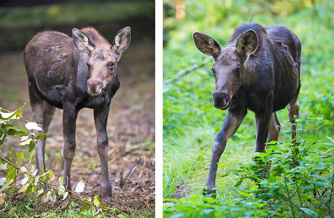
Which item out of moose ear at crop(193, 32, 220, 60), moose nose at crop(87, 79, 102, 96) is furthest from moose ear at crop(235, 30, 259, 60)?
moose nose at crop(87, 79, 102, 96)

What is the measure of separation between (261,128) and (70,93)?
7.22 feet

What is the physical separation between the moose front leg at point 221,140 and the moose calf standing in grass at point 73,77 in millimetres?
1244

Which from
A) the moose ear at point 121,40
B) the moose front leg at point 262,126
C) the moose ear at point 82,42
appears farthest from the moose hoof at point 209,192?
the moose ear at point 82,42

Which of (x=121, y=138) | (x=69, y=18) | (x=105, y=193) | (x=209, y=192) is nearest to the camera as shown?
(x=209, y=192)

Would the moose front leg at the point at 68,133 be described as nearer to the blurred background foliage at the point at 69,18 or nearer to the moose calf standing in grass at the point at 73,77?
the moose calf standing in grass at the point at 73,77

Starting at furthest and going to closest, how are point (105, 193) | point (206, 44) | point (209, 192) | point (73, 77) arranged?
point (105, 193)
point (73, 77)
point (206, 44)
point (209, 192)

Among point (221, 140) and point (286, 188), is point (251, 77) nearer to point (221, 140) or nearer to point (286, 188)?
point (221, 140)

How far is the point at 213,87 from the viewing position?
739cm

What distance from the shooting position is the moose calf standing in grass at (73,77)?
12.0 feet

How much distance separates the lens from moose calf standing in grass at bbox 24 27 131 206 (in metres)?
3.65

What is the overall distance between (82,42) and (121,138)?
307cm

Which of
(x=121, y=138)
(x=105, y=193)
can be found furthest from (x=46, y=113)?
(x=121, y=138)

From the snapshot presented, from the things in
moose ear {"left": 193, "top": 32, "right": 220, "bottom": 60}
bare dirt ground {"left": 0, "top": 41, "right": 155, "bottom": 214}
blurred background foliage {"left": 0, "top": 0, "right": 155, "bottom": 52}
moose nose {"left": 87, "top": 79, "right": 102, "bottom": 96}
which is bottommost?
bare dirt ground {"left": 0, "top": 41, "right": 155, "bottom": 214}

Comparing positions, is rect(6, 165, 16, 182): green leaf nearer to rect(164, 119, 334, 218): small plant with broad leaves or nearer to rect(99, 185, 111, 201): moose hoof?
rect(99, 185, 111, 201): moose hoof
